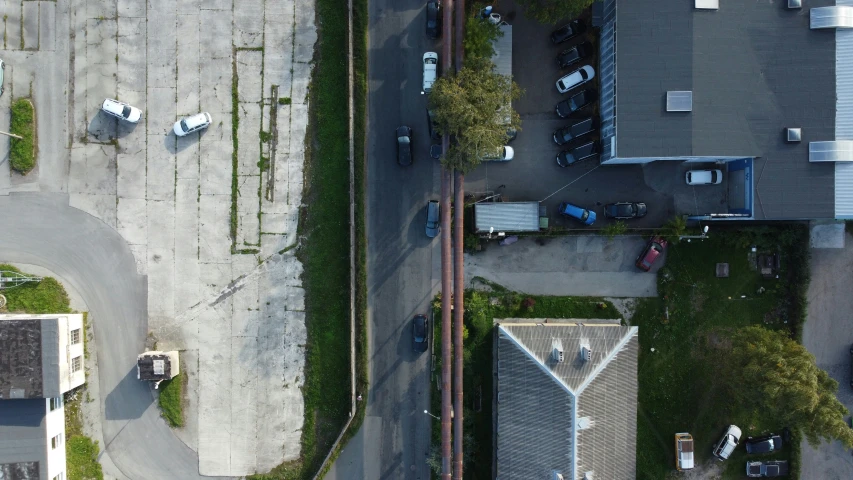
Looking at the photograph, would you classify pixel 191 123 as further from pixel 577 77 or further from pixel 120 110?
pixel 577 77

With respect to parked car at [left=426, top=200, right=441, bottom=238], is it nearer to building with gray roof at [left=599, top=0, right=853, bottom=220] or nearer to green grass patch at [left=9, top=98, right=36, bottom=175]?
building with gray roof at [left=599, top=0, right=853, bottom=220]

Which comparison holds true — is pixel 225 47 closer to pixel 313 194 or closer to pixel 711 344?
pixel 313 194

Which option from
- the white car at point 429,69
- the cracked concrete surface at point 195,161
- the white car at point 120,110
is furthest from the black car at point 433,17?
the white car at point 120,110

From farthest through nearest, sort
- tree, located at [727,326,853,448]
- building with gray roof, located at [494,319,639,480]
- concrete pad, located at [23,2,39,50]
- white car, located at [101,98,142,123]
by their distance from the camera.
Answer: concrete pad, located at [23,2,39,50], white car, located at [101,98,142,123], building with gray roof, located at [494,319,639,480], tree, located at [727,326,853,448]

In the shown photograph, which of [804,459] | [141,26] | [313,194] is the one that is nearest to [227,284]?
[313,194]

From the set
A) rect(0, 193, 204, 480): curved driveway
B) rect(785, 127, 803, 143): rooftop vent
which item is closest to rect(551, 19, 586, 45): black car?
rect(785, 127, 803, 143): rooftop vent
